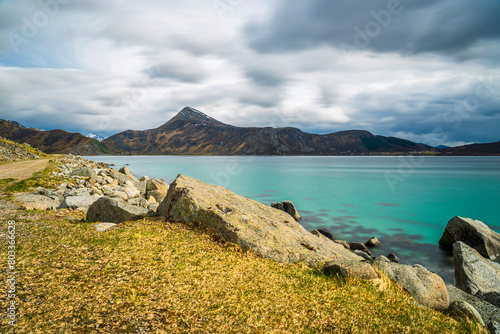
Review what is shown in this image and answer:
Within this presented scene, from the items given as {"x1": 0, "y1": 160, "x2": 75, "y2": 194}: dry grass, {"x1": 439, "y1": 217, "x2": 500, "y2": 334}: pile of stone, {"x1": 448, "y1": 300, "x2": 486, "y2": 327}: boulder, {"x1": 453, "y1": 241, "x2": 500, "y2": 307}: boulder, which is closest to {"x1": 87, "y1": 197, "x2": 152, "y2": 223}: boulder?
{"x1": 448, "y1": 300, "x2": 486, "y2": 327}: boulder

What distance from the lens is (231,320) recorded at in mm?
5973

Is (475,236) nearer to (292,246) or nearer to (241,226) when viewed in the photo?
(292,246)

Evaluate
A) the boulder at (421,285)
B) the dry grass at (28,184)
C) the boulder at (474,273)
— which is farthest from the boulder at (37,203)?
the boulder at (474,273)

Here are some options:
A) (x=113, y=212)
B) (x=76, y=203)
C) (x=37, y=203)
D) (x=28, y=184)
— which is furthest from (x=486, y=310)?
(x=28, y=184)

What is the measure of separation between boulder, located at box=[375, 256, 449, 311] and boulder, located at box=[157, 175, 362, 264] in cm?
223

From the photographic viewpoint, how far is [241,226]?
10922mm

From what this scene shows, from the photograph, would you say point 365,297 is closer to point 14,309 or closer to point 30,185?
point 14,309

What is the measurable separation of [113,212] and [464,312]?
14374 millimetres

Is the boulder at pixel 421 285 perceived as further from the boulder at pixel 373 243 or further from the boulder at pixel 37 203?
the boulder at pixel 37 203

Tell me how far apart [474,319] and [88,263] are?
11.1 meters

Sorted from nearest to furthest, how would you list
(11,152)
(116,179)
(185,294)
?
(185,294) < (116,179) < (11,152)

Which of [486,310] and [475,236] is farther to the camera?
[475,236]

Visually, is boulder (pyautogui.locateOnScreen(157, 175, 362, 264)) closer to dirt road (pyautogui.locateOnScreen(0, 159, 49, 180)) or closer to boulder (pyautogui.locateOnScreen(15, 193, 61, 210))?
boulder (pyautogui.locateOnScreen(15, 193, 61, 210))

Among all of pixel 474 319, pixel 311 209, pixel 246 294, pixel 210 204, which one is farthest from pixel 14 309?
pixel 311 209
